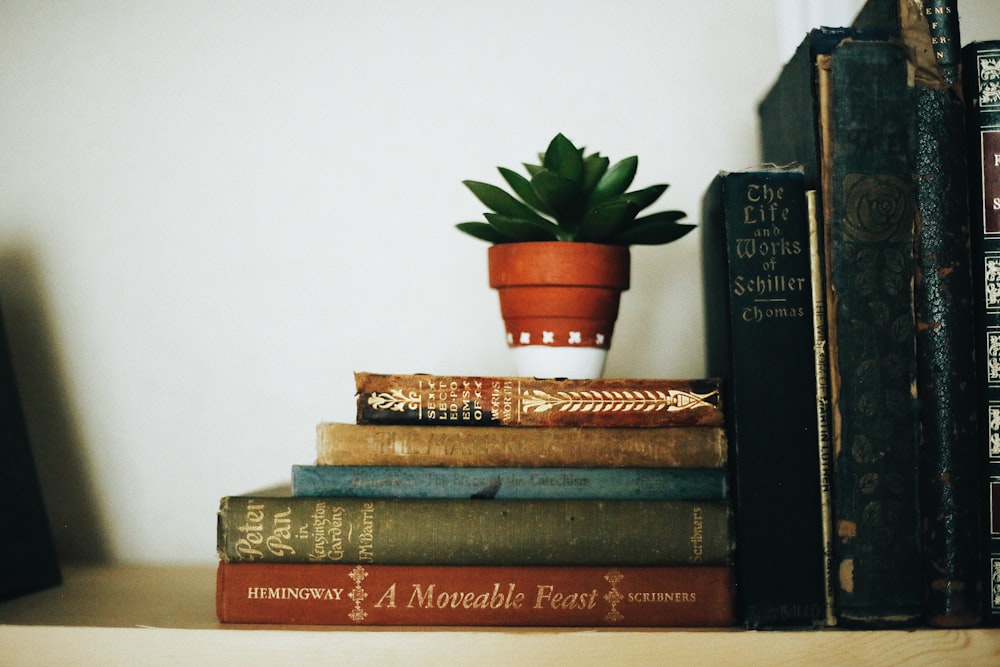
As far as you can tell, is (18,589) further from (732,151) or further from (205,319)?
(732,151)

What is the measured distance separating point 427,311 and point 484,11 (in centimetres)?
35

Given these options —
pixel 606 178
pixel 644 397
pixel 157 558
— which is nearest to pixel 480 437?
pixel 644 397

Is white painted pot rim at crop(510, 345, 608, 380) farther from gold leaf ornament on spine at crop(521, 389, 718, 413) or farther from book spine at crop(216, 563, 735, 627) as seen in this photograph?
book spine at crop(216, 563, 735, 627)

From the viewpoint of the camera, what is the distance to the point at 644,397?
60 centimetres

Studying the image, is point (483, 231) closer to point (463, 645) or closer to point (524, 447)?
point (524, 447)

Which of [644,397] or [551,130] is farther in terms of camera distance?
[551,130]

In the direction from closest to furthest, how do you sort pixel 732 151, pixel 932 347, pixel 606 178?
pixel 932 347 < pixel 606 178 < pixel 732 151

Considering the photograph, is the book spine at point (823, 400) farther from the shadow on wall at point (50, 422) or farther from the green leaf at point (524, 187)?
the shadow on wall at point (50, 422)

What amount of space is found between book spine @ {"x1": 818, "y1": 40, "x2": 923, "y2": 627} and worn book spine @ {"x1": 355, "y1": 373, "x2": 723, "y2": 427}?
101mm

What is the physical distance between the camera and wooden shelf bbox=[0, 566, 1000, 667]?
527mm

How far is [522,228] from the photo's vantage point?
66cm

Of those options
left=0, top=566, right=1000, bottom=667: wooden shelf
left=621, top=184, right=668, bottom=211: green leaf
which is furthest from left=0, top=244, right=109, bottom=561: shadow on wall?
left=621, top=184, right=668, bottom=211: green leaf

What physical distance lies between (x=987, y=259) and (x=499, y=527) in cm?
39

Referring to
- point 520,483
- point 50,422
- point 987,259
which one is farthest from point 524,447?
point 50,422
